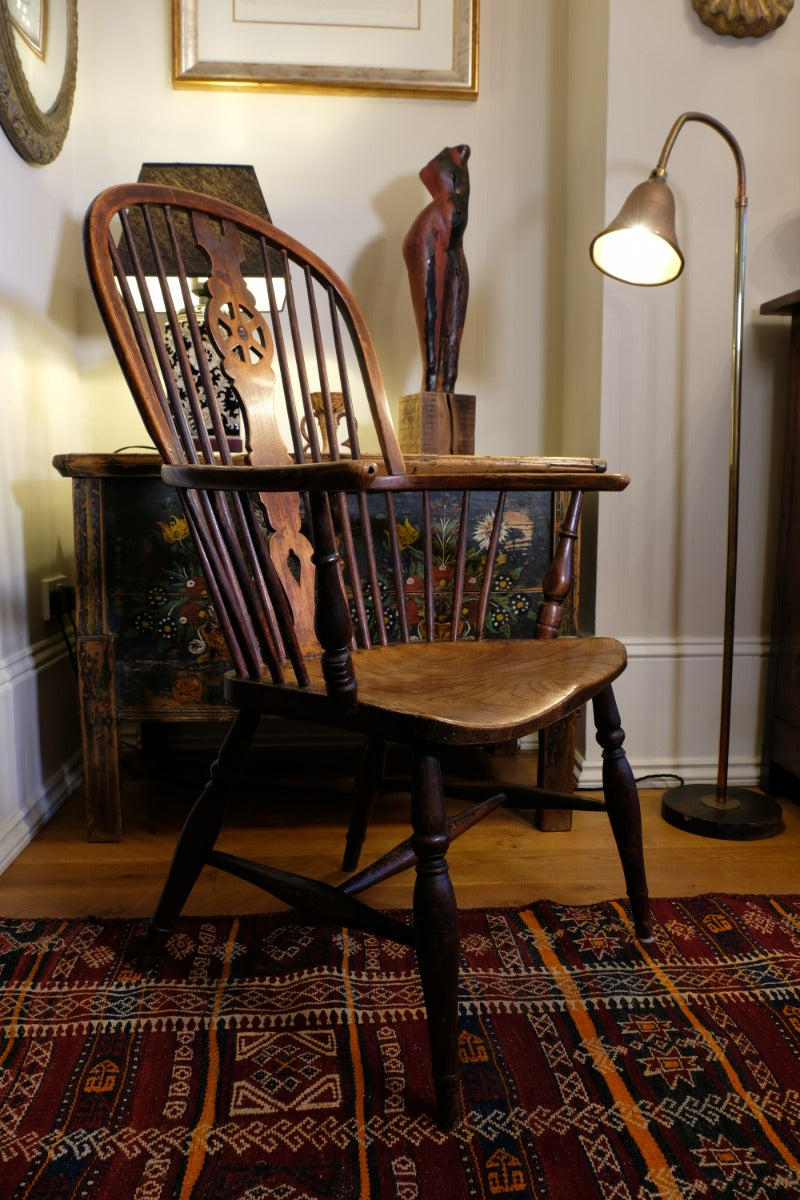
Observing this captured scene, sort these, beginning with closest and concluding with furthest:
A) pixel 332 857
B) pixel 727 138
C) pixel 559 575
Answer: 1. pixel 559 575
2. pixel 332 857
3. pixel 727 138

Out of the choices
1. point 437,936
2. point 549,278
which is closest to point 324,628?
point 437,936

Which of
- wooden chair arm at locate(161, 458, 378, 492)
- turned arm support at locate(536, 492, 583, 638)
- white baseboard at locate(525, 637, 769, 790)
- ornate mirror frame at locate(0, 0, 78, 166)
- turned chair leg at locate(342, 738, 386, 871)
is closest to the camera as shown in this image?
wooden chair arm at locate(161, 458, 378, 492)

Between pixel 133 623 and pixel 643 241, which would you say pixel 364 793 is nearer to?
pixel 133 623

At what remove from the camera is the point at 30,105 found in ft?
5.69

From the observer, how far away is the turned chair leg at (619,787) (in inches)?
50.3

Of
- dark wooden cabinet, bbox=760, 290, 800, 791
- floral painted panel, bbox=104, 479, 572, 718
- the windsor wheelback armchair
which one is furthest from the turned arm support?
dark wooden cabinet, bbox=760, 290, 800, 791

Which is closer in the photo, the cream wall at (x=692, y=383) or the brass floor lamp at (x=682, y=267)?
the brass floor lamp at (x=682, y=267)

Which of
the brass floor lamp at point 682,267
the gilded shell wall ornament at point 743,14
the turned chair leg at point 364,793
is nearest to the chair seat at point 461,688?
the turned chair leg at point 364,793

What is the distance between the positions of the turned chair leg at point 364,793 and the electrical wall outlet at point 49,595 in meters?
0.82

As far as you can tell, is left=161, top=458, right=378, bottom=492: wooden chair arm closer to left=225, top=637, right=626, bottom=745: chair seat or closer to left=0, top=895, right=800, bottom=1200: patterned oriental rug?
left=225, top=637, right=626, bottom=745: chair seat

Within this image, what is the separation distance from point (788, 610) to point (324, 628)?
1.40m

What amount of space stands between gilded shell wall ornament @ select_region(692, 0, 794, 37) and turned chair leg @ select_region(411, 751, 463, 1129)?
186cm

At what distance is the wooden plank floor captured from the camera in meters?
1.49

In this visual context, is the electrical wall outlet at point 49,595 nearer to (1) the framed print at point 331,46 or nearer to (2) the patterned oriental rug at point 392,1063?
(2) the patterned oriental rug at point 392,1063
